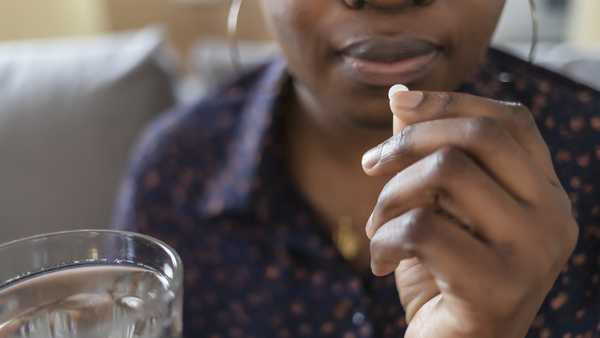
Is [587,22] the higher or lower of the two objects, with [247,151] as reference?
lower

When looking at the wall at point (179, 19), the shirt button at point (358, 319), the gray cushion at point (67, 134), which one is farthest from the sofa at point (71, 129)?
the wall at point (179, 19)

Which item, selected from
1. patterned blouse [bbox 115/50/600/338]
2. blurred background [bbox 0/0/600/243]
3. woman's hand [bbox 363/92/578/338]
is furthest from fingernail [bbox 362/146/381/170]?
blurred background [bbox 0/0/600/243]

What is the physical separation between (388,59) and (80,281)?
31 cm

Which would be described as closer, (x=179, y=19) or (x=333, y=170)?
(x=333, y=170)

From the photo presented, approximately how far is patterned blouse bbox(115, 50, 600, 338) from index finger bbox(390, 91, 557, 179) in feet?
1.12

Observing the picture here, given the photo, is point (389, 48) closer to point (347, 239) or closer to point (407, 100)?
point (407, 100)

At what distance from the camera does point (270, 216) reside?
0.86 metres

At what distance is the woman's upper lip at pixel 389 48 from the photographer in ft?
1.89

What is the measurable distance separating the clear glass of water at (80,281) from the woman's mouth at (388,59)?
276 mm

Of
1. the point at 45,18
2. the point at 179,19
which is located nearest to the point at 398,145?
the point at 45,18

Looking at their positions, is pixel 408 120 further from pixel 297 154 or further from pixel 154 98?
pixel 154 98

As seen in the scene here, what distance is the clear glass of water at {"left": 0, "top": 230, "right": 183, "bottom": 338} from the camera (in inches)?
15.6

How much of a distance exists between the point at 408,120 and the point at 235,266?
0.50 m

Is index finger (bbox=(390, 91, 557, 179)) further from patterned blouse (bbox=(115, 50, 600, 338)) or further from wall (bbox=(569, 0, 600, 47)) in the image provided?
wall (bbox=(569, 0, 600, 47))
